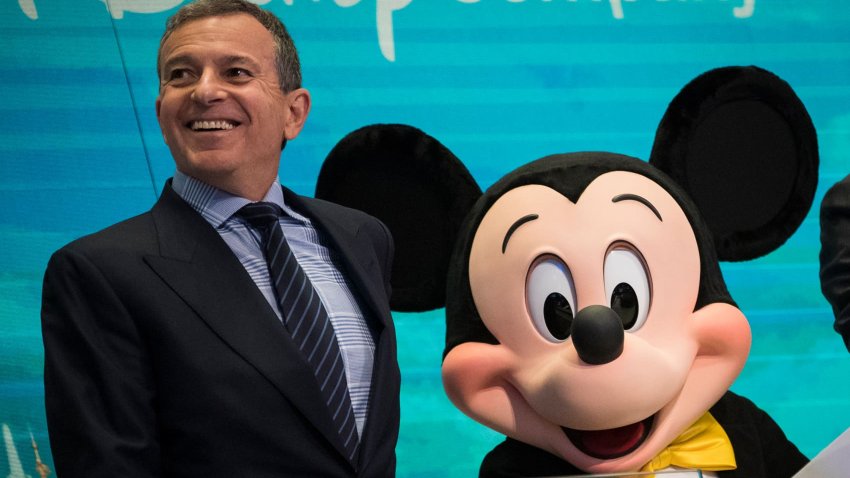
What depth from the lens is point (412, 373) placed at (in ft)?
9.08

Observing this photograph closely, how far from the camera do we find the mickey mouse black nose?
190 cm

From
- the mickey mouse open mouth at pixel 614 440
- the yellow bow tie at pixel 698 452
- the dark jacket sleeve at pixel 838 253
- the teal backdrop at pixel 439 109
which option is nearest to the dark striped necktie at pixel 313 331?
the mickey mouse open mouth at pixel 614 440

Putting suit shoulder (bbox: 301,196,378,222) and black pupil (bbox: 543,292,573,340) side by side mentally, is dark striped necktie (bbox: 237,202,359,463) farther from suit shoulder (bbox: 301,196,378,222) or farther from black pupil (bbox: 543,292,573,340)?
black pupil (bbox: 543,292,573,340)

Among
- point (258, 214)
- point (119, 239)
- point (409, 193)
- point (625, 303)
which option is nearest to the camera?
point (119, 239)

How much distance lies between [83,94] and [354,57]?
700 millimetres

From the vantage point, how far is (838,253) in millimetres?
1917

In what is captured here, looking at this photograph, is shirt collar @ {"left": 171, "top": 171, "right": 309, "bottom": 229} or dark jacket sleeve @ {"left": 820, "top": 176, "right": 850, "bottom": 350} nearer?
shirt collar @ {"left": 171, "top": 171, "right": 309, "bottom": 229}

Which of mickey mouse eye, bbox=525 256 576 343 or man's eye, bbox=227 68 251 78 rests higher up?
man's eye, bbox=227 68 251 78

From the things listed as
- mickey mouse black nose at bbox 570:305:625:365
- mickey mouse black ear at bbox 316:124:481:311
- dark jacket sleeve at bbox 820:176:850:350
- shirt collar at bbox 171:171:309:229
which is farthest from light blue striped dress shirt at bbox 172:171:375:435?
dark jacket sleeve at bbox 820:176:850:350

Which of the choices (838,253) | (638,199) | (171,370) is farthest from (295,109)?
(838,253)

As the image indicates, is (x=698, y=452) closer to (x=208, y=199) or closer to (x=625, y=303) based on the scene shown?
(x=625, y=303)

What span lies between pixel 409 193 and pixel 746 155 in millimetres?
840

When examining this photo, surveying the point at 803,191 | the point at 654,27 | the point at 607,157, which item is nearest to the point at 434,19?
the point at 654,27

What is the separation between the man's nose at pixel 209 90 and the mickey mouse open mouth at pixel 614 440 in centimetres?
99
